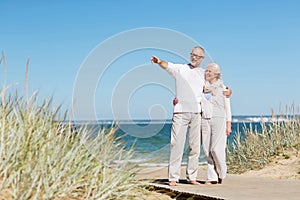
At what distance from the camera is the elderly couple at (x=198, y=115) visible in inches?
268

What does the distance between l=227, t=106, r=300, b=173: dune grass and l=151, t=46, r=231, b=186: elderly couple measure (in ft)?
12.3

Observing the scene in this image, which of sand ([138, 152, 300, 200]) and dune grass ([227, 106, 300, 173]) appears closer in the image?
sand ([138, 152, 300, 200])

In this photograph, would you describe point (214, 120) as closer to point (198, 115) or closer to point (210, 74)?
point (198, 115)

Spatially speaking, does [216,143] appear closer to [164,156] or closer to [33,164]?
[164,156]

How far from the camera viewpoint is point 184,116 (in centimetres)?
681

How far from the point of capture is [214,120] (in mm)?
7059

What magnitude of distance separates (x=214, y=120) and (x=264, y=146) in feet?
14.5

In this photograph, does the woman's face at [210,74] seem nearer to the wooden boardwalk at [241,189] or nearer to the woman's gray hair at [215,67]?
the woman's gray hair at [215,67]

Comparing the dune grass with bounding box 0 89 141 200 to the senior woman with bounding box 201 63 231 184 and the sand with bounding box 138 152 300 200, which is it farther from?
the senior woman with bounding box 201 63 231 184

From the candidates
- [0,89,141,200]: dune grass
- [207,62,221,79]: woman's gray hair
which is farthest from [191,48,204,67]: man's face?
[0,89,141,200]: dune grass

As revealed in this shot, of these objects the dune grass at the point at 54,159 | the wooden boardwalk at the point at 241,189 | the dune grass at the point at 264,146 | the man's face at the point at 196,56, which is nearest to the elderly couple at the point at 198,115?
the man's face at the point at 196,56

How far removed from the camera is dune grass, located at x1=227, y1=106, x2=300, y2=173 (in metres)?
10.9

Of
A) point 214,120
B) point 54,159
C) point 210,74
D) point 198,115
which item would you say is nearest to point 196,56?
point 210,74

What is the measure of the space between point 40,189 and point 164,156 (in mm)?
1950
